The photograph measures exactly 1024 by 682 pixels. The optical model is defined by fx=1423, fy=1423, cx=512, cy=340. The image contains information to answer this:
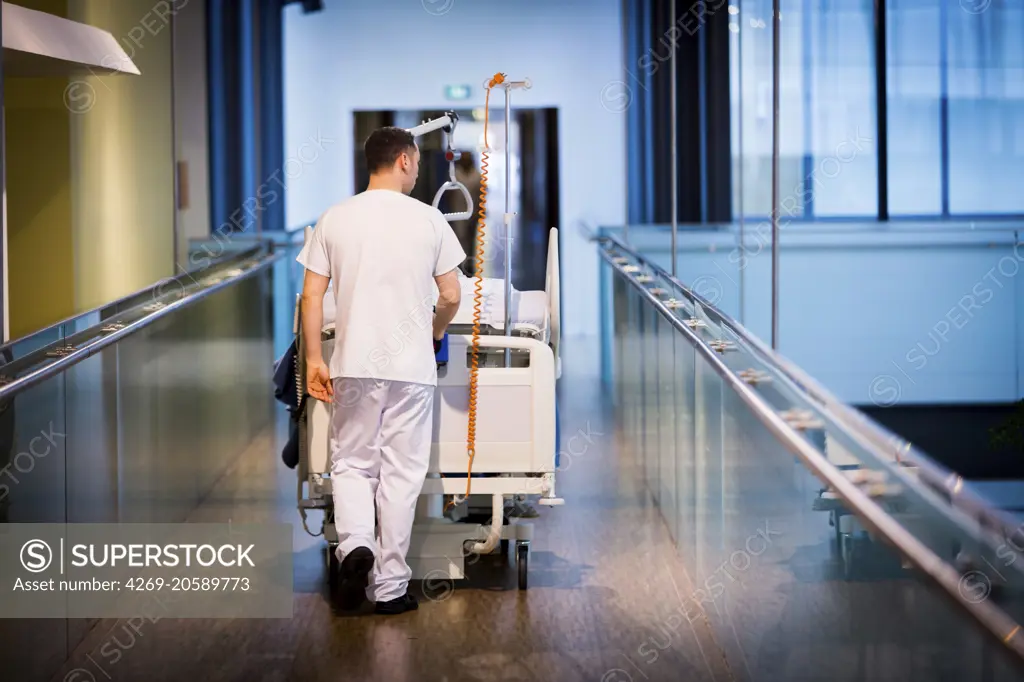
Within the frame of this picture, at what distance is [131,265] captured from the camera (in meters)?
6.25

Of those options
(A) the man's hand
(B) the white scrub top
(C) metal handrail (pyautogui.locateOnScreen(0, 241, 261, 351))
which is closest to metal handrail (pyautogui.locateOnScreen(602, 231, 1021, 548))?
(B) the white scrub top

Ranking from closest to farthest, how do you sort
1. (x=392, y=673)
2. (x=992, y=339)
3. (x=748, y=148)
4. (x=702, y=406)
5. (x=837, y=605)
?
(x=837, y=605), (x=392, y=673), (x=702, y=406), (x=992, y=339), (x=748, y=148)

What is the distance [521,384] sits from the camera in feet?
13.8

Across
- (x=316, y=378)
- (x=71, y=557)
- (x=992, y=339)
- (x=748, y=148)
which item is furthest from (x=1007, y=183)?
(x=71, y=557)

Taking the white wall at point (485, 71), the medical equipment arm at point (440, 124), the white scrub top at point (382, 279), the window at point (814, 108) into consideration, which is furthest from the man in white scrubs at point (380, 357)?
the white wall at point (485, 71)

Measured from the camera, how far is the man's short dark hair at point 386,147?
416 centimetres

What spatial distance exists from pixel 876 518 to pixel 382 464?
7.62ft

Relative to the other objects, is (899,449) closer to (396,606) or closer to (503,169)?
(396,606)

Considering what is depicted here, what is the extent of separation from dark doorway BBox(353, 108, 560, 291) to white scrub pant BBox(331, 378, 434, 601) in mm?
8093

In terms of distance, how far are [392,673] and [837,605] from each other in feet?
5.17

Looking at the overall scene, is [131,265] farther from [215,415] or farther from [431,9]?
[431,9]

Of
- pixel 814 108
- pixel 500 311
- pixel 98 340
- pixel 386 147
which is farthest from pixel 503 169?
pixel 98 340

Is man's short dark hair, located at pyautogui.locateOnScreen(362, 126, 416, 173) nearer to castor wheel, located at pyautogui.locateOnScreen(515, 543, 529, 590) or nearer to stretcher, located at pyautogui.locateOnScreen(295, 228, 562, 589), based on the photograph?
stretcher, located at pyautogui.locateOnScreen(295, 228, 562, 589)

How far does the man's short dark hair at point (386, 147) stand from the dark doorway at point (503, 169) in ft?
26.2
